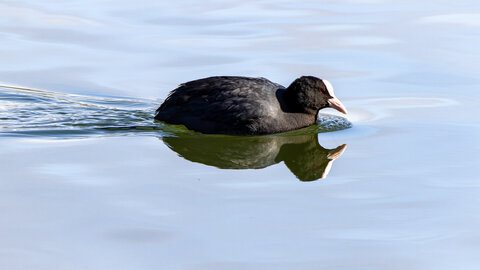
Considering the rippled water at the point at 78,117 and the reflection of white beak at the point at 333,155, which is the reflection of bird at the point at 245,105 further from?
the reflection of white beak at the point at 333,155

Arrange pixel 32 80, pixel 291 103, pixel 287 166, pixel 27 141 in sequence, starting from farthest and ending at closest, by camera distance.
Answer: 1. pixel 32 80
2. pixel 291 103
3. pixel 27 141
4. pixel 287 166

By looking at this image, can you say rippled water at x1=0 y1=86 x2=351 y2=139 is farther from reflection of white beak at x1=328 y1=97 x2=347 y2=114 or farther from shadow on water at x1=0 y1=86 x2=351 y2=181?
reflection of white beak at x1=328 y1=97 x2=347 y2=114

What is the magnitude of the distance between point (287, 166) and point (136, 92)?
143 inches

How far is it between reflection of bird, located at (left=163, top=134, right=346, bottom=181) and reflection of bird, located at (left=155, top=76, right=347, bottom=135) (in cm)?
16

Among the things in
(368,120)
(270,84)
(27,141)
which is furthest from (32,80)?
(368,120)

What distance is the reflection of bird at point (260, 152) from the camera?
8828 mm

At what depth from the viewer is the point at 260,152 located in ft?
30.8

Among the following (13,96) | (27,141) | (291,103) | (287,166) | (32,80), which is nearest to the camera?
(287,166)

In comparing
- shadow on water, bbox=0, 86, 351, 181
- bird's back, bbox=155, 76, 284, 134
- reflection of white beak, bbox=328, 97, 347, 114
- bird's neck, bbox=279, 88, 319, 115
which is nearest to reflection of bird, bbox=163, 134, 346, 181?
shadow on water, bbox=0, 86, 351, 181

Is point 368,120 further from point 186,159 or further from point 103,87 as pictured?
point 103,87

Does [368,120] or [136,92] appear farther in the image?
[136,92]

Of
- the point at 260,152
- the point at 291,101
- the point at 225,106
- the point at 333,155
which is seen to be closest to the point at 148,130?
the point at 225,106

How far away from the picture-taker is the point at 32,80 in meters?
12.2

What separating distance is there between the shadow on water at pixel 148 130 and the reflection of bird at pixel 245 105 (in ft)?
0.40
